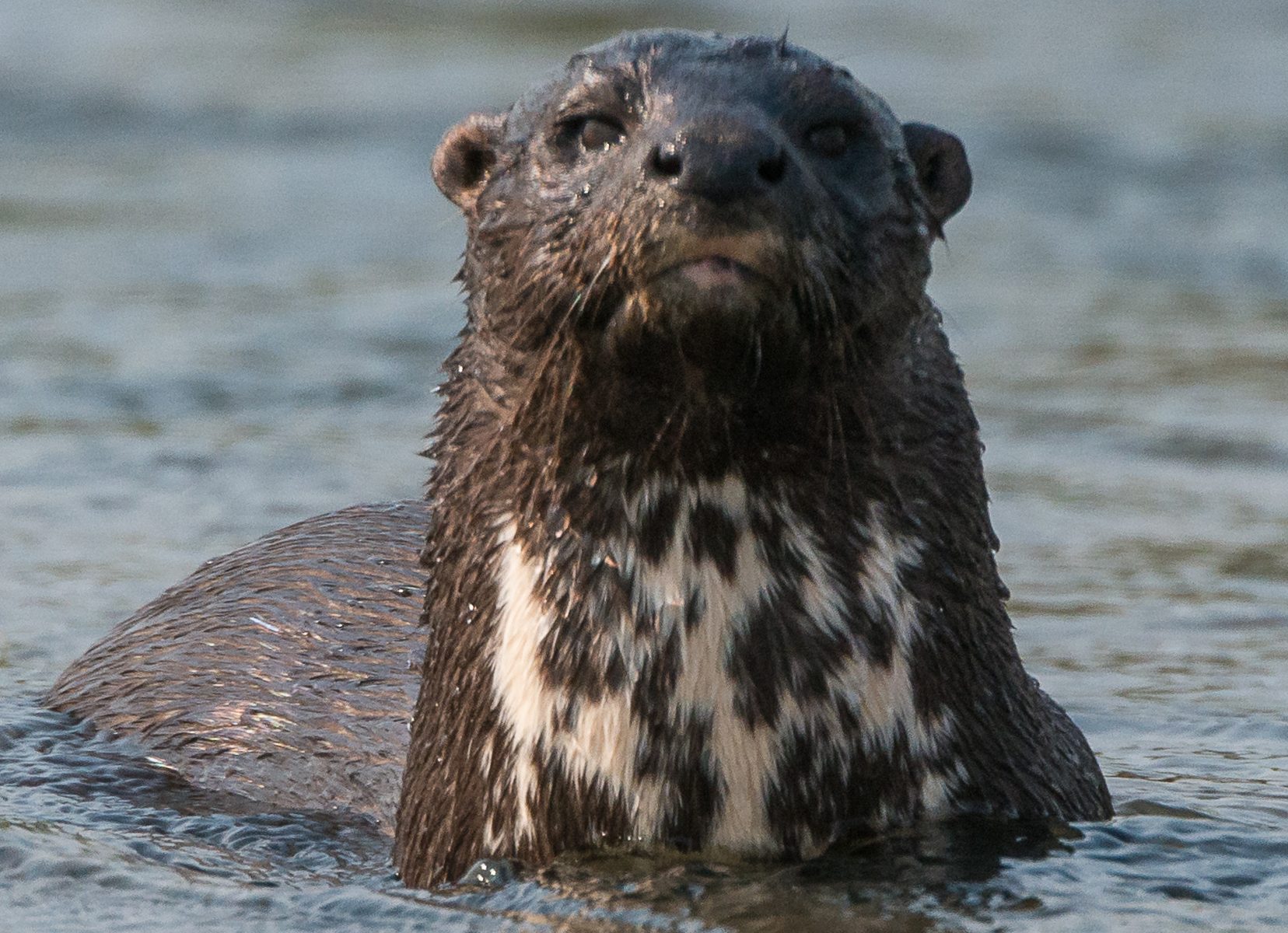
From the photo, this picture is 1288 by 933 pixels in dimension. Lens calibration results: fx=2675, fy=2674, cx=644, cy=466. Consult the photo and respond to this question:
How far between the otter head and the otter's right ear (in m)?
0.06

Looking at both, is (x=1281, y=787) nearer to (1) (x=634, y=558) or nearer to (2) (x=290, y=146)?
(1) (x=634, y=558)

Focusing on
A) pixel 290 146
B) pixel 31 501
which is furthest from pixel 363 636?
pixel 290 146

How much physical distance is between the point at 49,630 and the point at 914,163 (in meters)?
3.65

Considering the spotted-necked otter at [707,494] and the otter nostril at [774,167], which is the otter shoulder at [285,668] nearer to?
the spotted-necked otter at [707,494]

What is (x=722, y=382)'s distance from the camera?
4410mm

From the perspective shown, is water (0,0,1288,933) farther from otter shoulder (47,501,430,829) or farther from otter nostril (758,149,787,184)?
otter nostril (758,149,787,184)

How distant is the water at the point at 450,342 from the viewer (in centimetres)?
508

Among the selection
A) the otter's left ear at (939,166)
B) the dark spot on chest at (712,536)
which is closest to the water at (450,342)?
the dark spot on chest at (712,536)

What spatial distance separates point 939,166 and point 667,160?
98 centimetres

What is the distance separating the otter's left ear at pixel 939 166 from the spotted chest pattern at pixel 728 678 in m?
0.70

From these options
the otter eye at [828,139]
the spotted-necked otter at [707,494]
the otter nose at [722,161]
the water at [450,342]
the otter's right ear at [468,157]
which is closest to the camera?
the otter nose at [722,161]

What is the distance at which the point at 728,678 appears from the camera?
4.61 meters

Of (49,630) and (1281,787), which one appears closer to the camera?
(1281,787)

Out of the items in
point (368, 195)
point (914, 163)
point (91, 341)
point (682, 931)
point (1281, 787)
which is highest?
point (368, 195)
